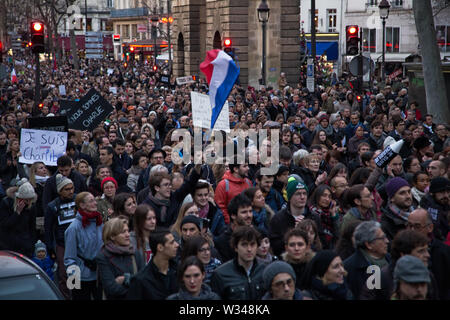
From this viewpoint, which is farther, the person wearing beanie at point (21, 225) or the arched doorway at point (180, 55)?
the arched doorway at point (180, 55)

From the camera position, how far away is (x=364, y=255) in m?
5.93

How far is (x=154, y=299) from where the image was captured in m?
5.64

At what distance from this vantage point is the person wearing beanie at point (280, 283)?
5.16 m

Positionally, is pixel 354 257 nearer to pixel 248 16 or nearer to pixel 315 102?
pixel 315 102

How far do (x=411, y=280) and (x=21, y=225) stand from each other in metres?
5.19

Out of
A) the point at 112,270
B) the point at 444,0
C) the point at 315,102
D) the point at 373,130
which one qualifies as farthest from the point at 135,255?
the point at 444,0

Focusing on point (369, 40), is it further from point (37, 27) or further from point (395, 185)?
point (395, 185)

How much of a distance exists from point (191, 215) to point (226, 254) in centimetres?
48

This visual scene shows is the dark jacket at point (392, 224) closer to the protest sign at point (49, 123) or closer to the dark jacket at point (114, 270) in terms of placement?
the dark jacket at point (114, 270)

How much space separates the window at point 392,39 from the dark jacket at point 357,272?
51.3 metres

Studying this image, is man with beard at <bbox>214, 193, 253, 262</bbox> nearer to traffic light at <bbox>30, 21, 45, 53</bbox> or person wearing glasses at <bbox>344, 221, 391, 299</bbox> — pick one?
person wearing glasses at <bbox>344, 221, 391, 299</bbox>

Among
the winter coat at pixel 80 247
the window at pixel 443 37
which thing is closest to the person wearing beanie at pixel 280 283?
the winter coat at pixel 80 247

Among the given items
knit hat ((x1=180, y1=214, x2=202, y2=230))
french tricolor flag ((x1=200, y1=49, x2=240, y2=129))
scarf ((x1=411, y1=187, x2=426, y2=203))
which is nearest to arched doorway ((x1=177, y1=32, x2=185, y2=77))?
french tricolor flag ((x1=200, y1=49, x2=240, y2=129))

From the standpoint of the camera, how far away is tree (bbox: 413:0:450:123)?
20359mm
